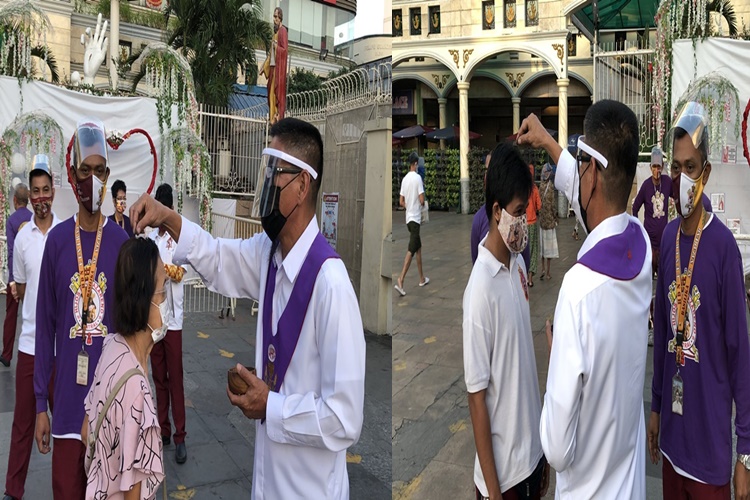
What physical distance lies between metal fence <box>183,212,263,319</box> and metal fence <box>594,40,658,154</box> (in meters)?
5.18

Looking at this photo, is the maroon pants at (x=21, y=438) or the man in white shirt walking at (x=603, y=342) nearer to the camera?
the man in white shirt walking at (x=603, y=342)

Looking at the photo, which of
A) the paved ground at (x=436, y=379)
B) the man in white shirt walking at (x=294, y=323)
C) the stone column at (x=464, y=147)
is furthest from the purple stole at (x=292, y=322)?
the stone column at (x=464, y=147)

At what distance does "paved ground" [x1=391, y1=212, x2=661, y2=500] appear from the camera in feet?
12.8

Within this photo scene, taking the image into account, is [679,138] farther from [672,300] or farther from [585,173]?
[585,173]

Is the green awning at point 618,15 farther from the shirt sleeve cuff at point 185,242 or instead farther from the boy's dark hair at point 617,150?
the shirt sleeve cuff at point 185,242

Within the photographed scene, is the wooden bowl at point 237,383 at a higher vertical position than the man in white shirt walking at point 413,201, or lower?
lower

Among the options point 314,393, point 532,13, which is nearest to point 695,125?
point 314,393

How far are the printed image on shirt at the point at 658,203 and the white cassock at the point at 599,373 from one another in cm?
451

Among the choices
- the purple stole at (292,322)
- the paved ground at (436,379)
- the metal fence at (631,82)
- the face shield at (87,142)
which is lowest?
the paved ground at (436,379)

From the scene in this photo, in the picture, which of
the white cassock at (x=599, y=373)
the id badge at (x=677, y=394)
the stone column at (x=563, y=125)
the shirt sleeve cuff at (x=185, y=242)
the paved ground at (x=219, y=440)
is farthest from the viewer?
the stone column at (x=563, y=125)

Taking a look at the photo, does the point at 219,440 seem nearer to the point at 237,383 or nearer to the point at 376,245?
the point at 237,383

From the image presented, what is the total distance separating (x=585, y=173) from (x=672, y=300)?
829 mm

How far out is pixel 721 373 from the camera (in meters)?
2.25

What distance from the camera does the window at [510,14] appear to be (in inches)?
559
